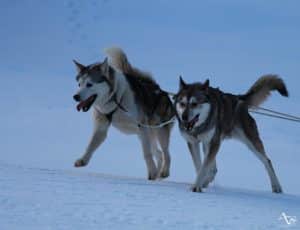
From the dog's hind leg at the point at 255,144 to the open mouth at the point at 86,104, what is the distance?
2011mm

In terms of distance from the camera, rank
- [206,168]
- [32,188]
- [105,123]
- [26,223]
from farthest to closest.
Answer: [105,123] < [206,168] < [32,188] < [26,223]

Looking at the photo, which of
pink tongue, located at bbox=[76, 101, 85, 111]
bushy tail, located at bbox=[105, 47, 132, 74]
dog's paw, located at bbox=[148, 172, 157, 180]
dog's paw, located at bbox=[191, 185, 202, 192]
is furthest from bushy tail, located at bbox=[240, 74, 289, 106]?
pink tongue, located at bbox=[76, 101, 85, 111]

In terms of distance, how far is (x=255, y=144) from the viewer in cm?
937

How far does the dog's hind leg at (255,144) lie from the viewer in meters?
9.20

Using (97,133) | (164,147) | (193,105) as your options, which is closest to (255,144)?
(164,147)

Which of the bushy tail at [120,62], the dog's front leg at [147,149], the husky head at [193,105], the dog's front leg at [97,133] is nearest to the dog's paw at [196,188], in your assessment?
the husky head at [193,105]

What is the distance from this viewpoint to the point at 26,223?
16.9 ft

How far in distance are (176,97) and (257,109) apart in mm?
1750

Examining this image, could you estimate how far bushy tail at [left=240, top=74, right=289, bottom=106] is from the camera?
379 inches

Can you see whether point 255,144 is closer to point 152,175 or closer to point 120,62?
point 152,175

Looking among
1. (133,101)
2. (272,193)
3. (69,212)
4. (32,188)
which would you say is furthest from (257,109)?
(69,212)

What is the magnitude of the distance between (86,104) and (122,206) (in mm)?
2652

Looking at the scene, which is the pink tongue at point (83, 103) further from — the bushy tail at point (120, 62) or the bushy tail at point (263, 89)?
the bushy tail at point (263, 89)

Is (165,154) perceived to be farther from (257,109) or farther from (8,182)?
(8,182)
